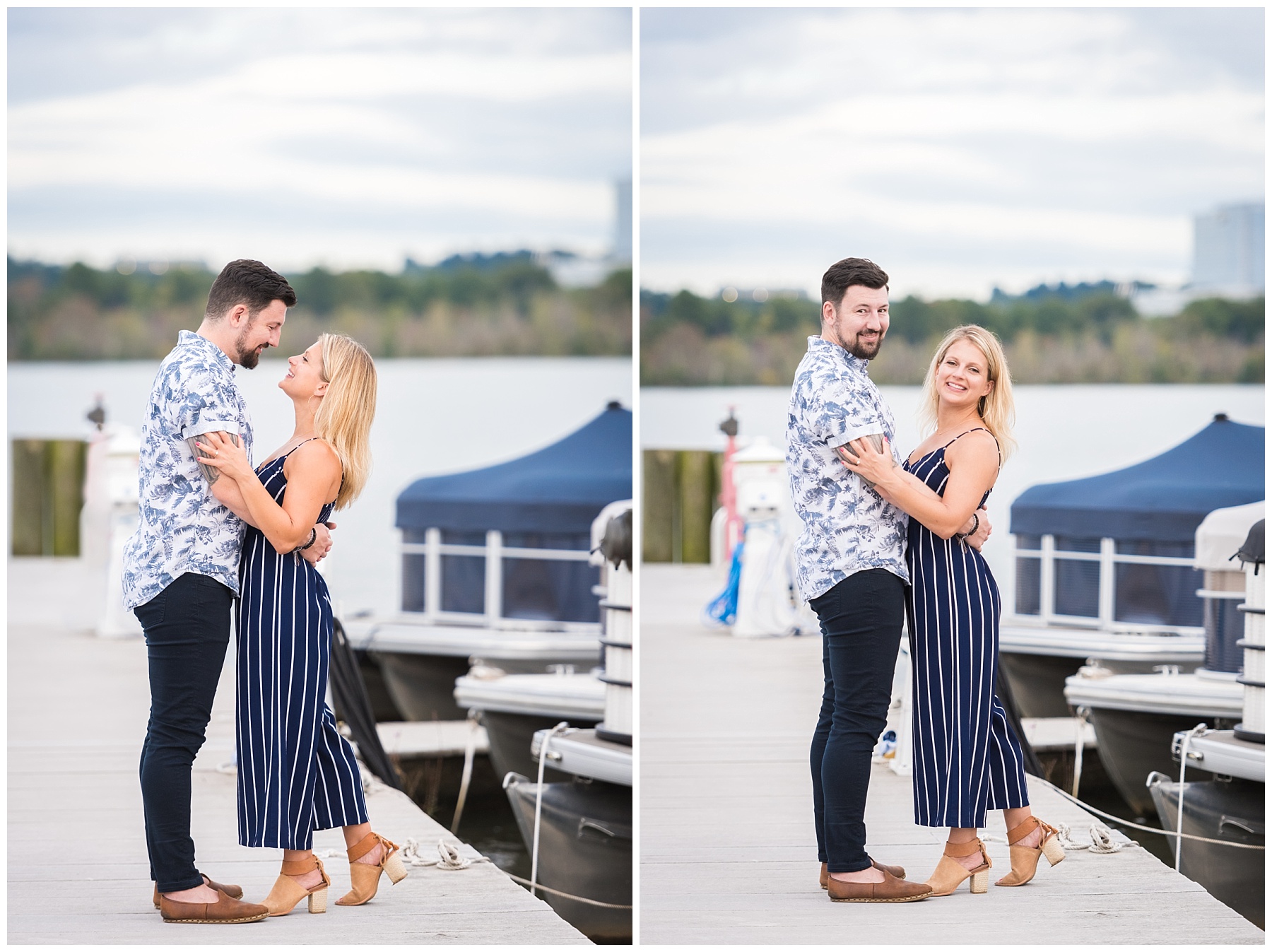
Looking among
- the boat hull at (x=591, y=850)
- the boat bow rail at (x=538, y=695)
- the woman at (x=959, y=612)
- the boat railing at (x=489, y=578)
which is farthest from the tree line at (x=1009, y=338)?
the woman at (x=959, y=612)

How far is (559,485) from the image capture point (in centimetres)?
530

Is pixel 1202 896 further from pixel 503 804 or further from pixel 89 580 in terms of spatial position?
pixel 89 580

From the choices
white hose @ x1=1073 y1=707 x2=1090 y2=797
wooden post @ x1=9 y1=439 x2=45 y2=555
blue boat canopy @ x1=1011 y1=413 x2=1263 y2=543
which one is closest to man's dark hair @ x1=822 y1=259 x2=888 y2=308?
white hose @ x1=1073 y1=707 x2=1090 y2=797

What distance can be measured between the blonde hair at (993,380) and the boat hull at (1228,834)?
5.50ft

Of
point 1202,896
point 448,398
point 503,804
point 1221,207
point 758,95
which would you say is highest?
point 758,95

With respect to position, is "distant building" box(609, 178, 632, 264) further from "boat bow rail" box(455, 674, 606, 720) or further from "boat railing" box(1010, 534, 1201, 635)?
"boat railing" box(1010, 534, 1201, 635)

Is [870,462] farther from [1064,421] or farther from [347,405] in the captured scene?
[1064,421]

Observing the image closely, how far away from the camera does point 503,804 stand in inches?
221

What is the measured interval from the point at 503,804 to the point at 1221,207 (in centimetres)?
380

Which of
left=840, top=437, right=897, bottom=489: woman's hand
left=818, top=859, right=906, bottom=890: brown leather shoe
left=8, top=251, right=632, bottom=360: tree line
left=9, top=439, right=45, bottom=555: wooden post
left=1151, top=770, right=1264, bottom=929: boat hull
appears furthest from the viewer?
left=9, top=439, right=45, bottom=555: wooden post

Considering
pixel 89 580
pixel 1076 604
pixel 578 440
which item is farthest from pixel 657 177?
pixel 89 580

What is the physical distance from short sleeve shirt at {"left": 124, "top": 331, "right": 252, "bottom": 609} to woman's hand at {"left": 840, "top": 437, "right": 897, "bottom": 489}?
1077 millimetres

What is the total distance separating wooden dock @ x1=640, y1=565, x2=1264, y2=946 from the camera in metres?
2.43

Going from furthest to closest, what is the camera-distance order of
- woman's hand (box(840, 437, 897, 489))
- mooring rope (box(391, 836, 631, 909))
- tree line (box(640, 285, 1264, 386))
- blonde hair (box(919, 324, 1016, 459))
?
1. tree line (box(640, 285, 1264, 386))
2. mooring rope (box(391, 836, 631, 909))
3. blonde hair (box(919, 324, 1016, 459))
4. woman's hand (box(840, 437, 897, 489))
